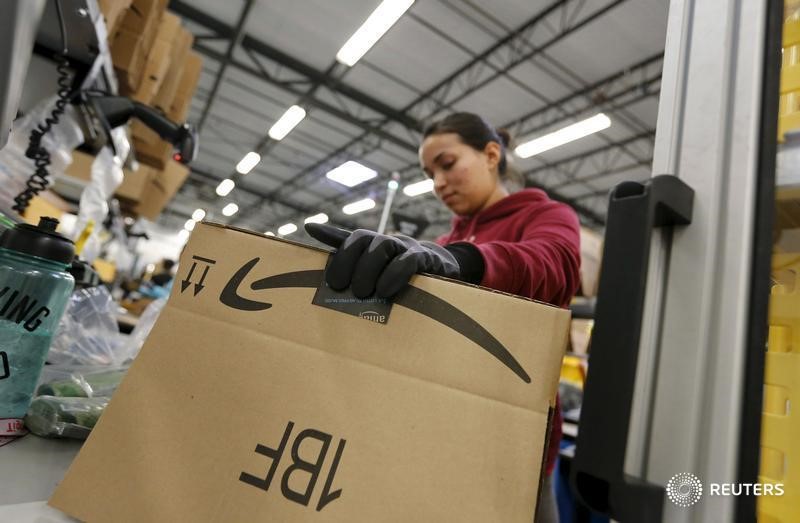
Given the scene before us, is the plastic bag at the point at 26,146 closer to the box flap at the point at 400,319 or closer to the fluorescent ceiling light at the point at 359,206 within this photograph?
the box flap at the point at 400,319

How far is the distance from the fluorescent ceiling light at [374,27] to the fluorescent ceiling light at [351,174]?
3.94 m

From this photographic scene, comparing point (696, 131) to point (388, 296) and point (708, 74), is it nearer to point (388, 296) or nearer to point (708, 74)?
point (708, 74)

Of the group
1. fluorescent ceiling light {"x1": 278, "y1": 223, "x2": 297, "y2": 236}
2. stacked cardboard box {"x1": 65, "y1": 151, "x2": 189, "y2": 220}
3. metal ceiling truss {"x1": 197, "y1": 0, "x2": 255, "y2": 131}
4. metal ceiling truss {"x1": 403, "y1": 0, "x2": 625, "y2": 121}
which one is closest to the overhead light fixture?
metal ceiling truss {"x1": 403, "y1": 0, "x2": 625, "y2": 121}

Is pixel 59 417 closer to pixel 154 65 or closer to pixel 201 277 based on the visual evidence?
pixel 201 277

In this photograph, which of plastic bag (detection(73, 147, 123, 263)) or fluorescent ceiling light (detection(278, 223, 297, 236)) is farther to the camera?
fluorescent ceiling light (detection(278, 223, 297, 236))

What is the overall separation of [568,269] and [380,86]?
588 cm

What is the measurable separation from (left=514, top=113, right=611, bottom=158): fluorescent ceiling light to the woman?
417 centimetres

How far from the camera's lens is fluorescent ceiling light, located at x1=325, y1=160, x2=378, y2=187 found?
8.60 meters

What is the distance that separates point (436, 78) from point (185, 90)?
13.9 feet

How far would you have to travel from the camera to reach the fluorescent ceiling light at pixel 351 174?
8602 millimetres

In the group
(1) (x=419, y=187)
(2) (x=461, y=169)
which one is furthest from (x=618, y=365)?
(1) (x=419, y=187)

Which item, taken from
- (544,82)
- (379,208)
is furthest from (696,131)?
(379,208)

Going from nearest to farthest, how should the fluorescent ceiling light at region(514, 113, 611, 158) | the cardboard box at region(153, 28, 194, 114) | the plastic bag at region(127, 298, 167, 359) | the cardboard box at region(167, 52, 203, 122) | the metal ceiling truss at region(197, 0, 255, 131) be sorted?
the plastic bag at region(127, 298, 167, 359)
the cardboard box at region(153, 28, 194, 114)
the cardboard box at region(167, 52, 203, 122)
the fluorescent ceiling light at region(514, 113, 611, 158)
the metal ceiling truss at region(197, 0, 255, 131)

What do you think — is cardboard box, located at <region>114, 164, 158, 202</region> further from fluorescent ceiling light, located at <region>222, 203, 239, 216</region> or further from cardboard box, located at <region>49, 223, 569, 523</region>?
fluorescent ceiling light, located at <region>222, 203, 239, 216</region>
